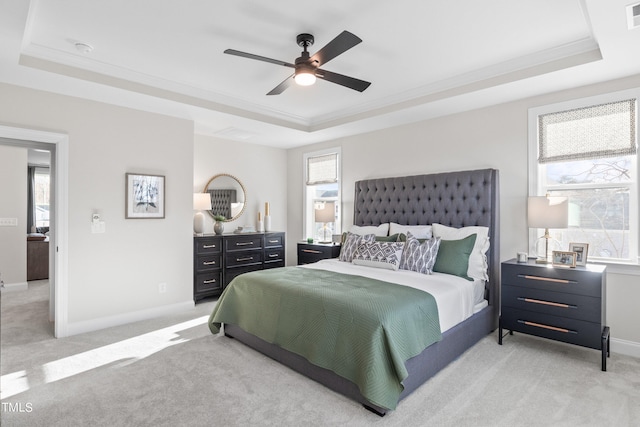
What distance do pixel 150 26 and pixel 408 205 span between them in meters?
3.29

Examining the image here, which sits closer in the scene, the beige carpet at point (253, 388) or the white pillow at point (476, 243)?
the beige carpet at point (253, 388)

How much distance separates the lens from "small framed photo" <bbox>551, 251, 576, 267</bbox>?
3088mm

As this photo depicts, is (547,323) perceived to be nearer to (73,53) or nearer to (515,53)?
(515,53)

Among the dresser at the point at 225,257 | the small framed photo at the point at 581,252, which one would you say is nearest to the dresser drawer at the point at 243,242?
the dresser at the point at 225,257

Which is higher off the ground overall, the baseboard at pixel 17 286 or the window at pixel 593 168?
the window at pixel 593 168

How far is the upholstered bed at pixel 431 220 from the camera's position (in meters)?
Result: 2.50

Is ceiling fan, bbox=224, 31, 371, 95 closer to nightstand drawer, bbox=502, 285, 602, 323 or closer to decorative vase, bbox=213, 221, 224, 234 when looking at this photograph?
nightstand drawer, bbox=502, 285, 602, 323

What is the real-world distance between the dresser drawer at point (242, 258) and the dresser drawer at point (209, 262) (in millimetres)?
112

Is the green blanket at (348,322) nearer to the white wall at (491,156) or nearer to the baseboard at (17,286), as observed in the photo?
the white wall at (491,156)

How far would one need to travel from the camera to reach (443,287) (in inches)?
116

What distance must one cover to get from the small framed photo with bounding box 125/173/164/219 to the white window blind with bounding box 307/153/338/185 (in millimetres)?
2507

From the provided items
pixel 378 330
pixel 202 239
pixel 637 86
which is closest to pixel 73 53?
pixel 202 239

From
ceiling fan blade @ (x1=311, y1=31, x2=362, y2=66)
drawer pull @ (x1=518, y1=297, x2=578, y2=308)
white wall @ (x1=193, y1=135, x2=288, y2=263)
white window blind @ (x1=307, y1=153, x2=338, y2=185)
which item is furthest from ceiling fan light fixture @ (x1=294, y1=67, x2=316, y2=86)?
white wall @ (x1=193, y1=135, x2=288, y2=263)

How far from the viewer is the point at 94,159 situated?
3.72 m
